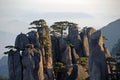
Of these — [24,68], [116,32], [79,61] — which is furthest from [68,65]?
[116,32]

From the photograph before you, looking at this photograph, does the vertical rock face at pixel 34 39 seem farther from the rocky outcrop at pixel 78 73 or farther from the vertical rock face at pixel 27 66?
the rocky outcrop at pixel 78 73

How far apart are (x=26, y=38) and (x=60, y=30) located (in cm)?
773

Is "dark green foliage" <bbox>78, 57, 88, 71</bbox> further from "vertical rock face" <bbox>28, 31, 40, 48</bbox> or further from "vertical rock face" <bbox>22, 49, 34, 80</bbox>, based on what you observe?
"vertical rock face" <bbox>22, 49, 34, 80</bbox>

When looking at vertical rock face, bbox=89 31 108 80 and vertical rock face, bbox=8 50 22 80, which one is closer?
vertical rock face, bbox=89 31 108 80

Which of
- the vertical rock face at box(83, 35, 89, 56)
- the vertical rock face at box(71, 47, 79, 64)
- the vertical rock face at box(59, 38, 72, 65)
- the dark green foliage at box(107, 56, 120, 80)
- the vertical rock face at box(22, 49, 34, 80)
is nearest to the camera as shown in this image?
the dark green foliage at box(107, 56, 120, 80)

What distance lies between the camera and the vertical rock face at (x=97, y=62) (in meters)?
44.8

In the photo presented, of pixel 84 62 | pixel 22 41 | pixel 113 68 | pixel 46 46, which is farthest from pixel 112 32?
pixel 113 68

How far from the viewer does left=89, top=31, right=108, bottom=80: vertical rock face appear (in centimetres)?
4475

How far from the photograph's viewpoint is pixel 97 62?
45000mm

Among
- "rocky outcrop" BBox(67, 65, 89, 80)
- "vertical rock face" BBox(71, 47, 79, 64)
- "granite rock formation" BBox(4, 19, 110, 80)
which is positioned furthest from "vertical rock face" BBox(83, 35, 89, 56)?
"rocky outcrop" BBox(67, 65, 89, 80)

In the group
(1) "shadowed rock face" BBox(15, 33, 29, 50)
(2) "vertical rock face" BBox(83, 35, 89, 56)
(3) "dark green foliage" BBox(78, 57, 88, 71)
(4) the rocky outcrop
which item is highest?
(1) "shadowed rock face" BBox(15, 33, 29, 50)

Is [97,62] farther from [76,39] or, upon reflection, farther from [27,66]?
[76,39]

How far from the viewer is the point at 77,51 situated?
188 ft

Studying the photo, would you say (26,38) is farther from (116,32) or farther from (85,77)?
(116,32)
